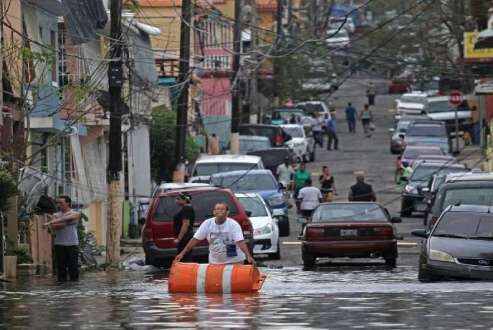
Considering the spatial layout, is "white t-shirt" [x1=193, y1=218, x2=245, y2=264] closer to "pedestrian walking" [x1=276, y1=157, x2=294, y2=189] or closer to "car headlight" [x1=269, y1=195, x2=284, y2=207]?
"car headlight" [x1=269, y1=195, x2=284, y2=207]

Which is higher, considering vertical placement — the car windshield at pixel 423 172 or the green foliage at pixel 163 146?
the green foliage at pixel 163 146

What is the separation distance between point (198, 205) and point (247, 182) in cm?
1067

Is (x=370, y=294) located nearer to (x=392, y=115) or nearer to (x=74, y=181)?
(x=74, y=181)

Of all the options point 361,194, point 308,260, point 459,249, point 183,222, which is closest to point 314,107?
point 361,194

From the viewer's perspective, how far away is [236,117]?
2447 inches

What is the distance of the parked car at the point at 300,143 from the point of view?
220 ft

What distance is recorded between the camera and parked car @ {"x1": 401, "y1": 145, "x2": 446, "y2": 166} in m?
58.4

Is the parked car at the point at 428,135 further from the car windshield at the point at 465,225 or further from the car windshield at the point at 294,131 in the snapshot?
the car windshield at the point at 465,225

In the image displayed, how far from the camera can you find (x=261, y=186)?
42406mm

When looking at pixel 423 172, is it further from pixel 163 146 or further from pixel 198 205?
pixel 198 205

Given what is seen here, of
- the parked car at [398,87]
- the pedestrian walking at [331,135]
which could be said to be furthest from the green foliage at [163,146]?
the parked car at [398,87]

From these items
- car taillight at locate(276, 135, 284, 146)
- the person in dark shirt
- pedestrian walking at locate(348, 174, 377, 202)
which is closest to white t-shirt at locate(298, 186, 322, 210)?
pedestrian walking at locate(348, 174, 377, 202)

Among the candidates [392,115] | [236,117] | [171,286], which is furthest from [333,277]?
[392,115]

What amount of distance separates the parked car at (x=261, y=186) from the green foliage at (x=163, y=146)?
11602mm
